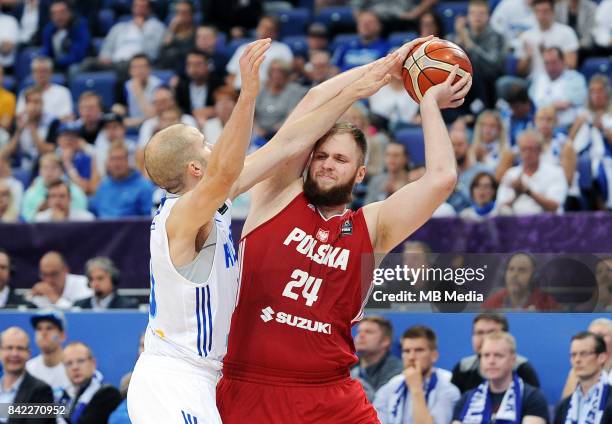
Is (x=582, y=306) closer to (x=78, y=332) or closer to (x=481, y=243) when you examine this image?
(x=481, y=243)

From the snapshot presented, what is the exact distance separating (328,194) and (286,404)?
104cm

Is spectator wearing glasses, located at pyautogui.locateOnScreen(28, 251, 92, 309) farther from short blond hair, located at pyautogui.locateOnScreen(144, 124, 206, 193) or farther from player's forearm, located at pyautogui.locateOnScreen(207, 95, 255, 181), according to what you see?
player's forearm, located at pyautogui.locateOnScreen(207, 95, 255, 181)

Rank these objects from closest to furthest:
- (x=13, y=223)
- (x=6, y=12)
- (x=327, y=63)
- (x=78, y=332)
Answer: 1. (x=78, y=332)
2. (x=13, y=223)
3. (x=327, y=63)
4. (x=6, y=12)

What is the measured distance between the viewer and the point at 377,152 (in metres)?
11.7

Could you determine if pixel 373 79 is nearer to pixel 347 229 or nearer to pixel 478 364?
pixel 347 229

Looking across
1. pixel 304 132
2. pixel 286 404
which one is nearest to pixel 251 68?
pixel 304 132

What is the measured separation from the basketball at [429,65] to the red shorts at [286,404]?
1542 millimetres

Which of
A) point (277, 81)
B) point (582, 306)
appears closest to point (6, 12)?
point (277, 81)

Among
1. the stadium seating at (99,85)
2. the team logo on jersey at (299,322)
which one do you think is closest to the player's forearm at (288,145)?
the team logo on jersey at (299,322)

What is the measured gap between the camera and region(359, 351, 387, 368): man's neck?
26.7ft

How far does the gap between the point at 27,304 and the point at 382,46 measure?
221 inches

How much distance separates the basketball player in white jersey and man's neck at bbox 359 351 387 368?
2.77 m

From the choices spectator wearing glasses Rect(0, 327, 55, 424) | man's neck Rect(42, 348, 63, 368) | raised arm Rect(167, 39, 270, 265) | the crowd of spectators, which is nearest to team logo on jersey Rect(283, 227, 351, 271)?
raised arm Rect(167, 39, 270, 265)

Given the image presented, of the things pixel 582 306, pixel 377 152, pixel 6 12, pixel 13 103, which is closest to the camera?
pixel 582 306
